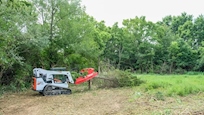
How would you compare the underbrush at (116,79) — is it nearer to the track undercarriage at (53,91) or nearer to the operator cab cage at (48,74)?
the operator cab cage at (48,74)

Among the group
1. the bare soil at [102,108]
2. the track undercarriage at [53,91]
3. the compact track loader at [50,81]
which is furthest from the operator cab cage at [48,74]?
the bare soil at [102,108]

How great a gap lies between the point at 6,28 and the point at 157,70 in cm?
2235

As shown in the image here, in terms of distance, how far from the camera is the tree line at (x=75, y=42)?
7.96 metres

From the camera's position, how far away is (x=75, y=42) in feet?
41.2

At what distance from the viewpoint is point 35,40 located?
8.21m

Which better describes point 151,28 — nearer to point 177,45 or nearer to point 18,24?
point 177,45

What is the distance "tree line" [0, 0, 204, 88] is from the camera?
796 cm

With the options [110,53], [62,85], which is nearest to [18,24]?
[62,85]

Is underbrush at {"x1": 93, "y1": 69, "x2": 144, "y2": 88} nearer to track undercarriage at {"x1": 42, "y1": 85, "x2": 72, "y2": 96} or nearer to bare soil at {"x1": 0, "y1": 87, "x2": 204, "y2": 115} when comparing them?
track undercarriage at {"x1": 42, "y1": 85, "x2": 72, "y2": 96}

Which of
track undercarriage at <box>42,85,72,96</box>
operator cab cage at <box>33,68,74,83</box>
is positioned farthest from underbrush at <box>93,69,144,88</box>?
track undercarriage at <box>42,85,72,96</box>

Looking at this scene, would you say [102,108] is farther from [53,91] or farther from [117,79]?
[117,79]

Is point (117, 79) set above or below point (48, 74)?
below

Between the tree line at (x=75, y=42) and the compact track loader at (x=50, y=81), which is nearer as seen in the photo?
the tree line at (x=75, y=42)

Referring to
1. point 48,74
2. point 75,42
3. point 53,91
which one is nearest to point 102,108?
point 53,91
